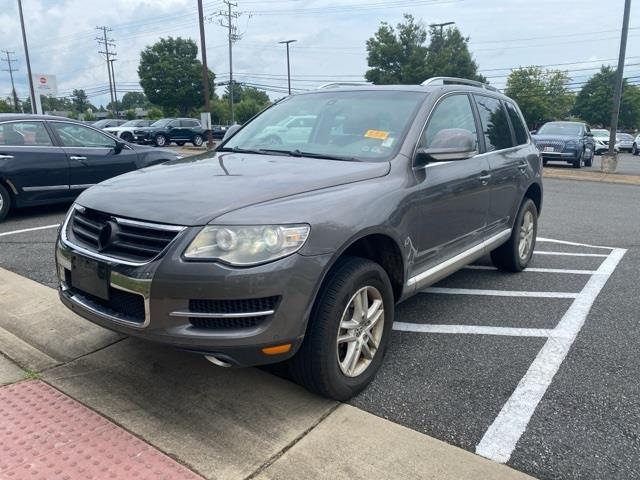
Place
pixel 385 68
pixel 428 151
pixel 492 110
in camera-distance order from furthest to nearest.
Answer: pixel 385 68 → pixel 492 110 → pixel 428 151

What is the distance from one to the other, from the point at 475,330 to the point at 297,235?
2003 mm

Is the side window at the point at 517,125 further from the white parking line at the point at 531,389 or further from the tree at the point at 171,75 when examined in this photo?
the tree at the point at 171,75

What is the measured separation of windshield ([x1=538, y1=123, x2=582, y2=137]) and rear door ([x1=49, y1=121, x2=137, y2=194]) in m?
15.4

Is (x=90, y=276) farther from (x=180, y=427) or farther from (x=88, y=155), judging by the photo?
(x=88, y=155)

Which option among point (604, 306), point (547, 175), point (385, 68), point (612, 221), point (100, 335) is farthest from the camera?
point (385, 68)

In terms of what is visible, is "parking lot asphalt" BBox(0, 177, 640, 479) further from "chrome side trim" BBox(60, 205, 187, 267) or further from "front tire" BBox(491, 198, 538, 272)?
"chrome side trim" BBox(60, 205, 187, 267)

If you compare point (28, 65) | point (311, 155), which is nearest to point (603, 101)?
point (28, 65)

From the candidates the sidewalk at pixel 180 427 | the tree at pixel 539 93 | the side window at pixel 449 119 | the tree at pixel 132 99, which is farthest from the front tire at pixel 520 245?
the tree at pixel 132 99

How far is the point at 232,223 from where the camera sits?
2.48m

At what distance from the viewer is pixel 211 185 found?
9.37 feet

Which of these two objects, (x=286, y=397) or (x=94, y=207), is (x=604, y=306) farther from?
(x=94, y=207)

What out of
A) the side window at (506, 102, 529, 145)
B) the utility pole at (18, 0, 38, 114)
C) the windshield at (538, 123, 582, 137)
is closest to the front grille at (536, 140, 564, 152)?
the windshield at (538, 123, 582, 137)

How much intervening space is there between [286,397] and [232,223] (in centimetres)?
110

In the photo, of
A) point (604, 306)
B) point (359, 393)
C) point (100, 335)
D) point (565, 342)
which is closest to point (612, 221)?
point (604, 306)
